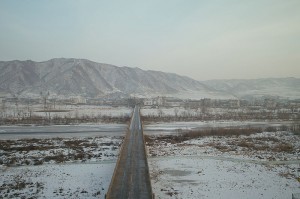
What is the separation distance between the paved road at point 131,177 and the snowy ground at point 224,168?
1153 mm

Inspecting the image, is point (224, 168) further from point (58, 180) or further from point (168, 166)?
point (58, 180)

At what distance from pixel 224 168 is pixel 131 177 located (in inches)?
394

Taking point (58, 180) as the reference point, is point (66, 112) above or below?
above

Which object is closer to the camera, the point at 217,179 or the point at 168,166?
the point at 217,179

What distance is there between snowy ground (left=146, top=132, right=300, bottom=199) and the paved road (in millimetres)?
1153

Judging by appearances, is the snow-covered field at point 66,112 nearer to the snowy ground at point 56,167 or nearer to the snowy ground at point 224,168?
the snowy ground at point 56,167

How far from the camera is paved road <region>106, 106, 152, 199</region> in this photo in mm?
18016

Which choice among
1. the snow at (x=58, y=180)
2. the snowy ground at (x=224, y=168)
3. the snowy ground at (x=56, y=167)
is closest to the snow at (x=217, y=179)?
the snowy ground at (x=224, y=168)

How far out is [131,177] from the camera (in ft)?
69.7

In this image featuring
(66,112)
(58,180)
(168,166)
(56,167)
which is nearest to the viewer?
(58,180)

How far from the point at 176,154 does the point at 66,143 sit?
15.9 meters

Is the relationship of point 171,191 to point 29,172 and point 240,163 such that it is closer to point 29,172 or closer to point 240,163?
point 240,163

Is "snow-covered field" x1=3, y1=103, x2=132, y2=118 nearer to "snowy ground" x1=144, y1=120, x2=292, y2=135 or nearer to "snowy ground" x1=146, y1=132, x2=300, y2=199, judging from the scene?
"snowy ground" x1=144, y1=120, x2=292, y2=135

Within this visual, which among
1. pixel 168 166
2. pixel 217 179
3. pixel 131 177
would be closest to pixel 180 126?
pixel 168 166
